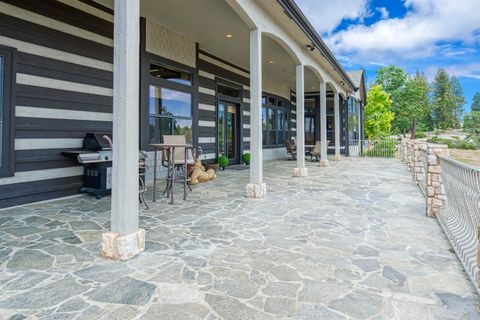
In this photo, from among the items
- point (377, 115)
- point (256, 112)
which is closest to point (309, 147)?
point (256, 112)

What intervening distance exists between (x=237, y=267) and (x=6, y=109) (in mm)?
4016

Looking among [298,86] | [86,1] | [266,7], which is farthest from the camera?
[298,86]

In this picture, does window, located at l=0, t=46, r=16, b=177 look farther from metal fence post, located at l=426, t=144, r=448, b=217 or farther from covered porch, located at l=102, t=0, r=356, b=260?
metal fence post, located at l=426, t=144, r=448, b=217

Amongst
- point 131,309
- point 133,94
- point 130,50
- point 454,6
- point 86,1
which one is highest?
point 454,6

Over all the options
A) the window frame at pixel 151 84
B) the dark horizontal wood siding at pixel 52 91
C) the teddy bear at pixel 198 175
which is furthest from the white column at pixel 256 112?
the dark horizontal wood siding at pixel 52 91

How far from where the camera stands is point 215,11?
18.6 feet

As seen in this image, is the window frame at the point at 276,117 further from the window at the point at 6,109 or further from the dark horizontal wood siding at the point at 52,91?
the window at the point at 6,109

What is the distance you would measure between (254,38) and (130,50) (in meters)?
3.23

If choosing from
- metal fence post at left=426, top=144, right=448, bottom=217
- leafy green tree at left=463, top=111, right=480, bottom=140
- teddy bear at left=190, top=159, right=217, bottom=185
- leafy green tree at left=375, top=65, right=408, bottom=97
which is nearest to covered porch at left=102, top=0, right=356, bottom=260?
teddy bear at left=190, top=159, right=217, bottom=185

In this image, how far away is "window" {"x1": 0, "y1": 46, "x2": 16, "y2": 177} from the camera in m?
4.02

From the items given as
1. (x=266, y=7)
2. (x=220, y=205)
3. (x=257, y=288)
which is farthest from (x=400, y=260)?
(x=266, y=7)

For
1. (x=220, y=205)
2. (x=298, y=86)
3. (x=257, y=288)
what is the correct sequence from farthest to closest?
(x=298, y=86)
(x=220, y=205)
(x=257, y=288)

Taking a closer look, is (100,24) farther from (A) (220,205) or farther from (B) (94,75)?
(A) (220,205)

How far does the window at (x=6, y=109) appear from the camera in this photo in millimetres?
4020
